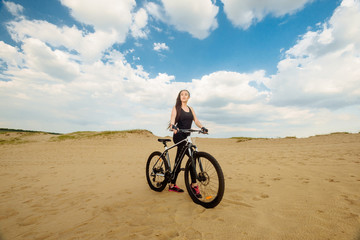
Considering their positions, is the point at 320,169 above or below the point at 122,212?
above

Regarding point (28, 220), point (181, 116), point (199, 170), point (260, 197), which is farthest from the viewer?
point (181, 116)

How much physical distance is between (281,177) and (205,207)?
3.19m

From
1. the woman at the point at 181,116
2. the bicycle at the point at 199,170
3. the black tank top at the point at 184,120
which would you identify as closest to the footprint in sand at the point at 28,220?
the bicycle at the point at 199,170

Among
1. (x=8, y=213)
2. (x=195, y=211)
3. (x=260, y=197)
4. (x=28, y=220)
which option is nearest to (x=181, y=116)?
(x=195, y=211)

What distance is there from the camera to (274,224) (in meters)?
2.63

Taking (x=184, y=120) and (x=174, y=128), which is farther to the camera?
(x=184, y=120)

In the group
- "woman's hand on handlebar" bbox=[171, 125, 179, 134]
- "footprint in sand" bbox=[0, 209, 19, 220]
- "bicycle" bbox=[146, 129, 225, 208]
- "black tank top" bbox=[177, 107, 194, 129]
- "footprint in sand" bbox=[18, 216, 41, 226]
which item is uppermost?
"black tank top" bbox=[177, 107, 194, 129]

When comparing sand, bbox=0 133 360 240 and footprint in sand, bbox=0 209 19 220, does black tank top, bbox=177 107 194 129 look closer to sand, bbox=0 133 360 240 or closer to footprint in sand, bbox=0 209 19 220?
sand, bbox=0 133 360 240

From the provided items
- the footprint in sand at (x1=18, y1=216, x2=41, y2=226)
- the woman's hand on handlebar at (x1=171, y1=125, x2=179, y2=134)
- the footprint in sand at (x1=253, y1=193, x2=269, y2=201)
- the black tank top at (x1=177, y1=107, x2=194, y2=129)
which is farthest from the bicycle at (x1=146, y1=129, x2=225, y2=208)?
the footprint in sand at (x1=18, y1=216, x2=41, y2=226)

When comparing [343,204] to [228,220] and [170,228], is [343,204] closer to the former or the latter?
[228,220]

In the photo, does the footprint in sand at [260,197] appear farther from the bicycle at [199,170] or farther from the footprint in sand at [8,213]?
the footprint in sand at [8,213]

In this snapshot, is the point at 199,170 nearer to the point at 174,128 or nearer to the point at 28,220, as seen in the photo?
the point at 174,128

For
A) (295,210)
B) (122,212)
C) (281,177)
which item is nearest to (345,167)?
(281,177)

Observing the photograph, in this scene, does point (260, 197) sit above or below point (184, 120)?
below
